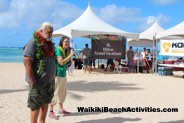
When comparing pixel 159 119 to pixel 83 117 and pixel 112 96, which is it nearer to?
pixel 83 117

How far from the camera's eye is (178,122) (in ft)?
20.8

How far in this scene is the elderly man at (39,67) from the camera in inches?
183

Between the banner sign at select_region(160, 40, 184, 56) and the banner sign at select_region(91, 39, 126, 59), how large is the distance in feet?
9.85

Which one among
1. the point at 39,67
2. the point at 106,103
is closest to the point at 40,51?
the point at 39,67

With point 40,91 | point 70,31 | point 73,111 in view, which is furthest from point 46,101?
point 70,31

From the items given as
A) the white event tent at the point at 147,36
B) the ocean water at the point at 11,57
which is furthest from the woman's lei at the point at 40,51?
the ocean water at the point at 11,57

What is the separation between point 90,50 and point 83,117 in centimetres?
1196

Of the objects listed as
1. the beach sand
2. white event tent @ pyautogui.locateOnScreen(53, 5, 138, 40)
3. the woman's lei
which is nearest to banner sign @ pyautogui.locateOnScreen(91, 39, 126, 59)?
white event tent @ pyautogui.locateOnScreen(53, 5, 138, 40)

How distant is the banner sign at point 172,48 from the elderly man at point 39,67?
11.8 metres

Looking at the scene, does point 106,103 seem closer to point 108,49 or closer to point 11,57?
point 108,49

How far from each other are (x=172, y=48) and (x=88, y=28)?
4893 millimetres

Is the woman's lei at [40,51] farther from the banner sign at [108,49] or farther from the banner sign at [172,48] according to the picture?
the banner sign at [108,49]

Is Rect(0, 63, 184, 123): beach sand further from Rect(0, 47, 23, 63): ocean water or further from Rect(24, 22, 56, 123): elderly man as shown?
Rect(0, 47, 23, 63): ocean water

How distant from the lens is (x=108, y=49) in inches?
744
